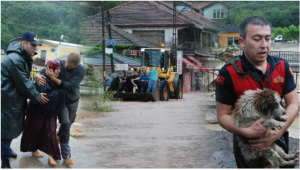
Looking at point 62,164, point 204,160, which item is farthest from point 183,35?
point 62,164

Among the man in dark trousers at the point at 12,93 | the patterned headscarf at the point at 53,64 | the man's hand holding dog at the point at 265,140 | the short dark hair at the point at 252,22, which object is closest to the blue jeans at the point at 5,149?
the man in dark trousers at the point at 12,93

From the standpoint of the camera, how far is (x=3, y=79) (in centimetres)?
381

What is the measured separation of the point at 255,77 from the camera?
227cm

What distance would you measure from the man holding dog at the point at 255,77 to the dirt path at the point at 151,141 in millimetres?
2910

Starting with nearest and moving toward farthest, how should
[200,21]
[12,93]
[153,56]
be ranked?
[12,93] → [200,21] → [153,56]

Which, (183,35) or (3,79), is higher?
(183,35)

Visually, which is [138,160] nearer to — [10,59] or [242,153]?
[10,59]

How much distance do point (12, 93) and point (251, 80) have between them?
2.75 meters

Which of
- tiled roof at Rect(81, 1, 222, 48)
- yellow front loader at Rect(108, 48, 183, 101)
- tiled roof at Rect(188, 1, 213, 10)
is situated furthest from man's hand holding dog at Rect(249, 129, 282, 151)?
tiled roof at Rect(81, 1, 222, 48)

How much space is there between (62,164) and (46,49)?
2876 millimetres

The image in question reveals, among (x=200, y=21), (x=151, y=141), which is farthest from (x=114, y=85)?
(x=151, y=141)

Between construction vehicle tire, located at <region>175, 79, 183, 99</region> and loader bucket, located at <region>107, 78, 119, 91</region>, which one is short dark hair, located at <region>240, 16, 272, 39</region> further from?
construction vehicle tire, located at <region>175, 79, 183, 99</region>

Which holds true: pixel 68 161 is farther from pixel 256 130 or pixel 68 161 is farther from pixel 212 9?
pixel 212 9

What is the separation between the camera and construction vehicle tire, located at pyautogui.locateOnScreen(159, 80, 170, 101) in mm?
15461
